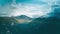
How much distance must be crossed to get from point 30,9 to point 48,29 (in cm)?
32

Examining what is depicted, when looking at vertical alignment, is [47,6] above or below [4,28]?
above

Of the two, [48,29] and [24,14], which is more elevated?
[24,14]

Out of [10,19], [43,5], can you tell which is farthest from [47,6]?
[10,19]

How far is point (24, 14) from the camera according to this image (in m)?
2.05

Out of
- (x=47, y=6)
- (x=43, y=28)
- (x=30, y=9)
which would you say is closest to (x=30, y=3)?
(x=30, y=9)

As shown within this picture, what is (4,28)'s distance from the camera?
2.03 m

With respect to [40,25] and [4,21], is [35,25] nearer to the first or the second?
[40,25]

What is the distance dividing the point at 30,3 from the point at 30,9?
7cm

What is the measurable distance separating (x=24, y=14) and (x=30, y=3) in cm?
15

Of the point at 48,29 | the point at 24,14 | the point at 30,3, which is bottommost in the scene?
the point at 48,29

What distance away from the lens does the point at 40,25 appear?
2.04 metres

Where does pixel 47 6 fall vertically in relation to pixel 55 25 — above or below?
above

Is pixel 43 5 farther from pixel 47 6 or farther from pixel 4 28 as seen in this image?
pixel 4 28

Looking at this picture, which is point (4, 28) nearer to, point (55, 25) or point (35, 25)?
point (35, 25)
